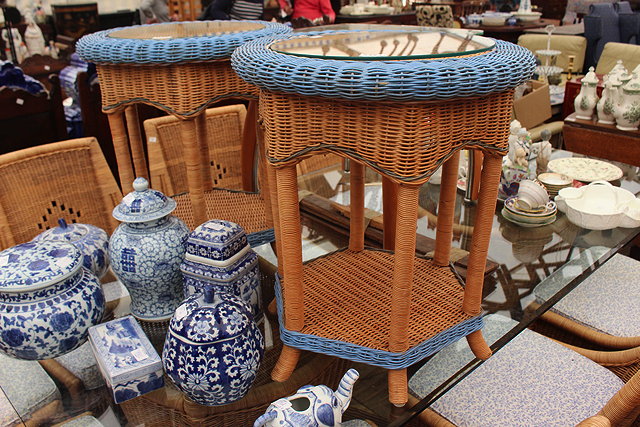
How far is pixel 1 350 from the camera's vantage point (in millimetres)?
963

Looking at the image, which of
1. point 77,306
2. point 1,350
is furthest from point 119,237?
point 1,350

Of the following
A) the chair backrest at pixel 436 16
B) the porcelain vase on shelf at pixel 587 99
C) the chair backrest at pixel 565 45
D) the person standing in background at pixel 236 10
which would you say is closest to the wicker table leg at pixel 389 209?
the porcelain vase on shelf at pixel 587 99

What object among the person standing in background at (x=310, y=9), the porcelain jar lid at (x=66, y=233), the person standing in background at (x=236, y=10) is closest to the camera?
the porcelain jar lid at (x=66, y=233)

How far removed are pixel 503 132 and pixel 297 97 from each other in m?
Result: 0.33

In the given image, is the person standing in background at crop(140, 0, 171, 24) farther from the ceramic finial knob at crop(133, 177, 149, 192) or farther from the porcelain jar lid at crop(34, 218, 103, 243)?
the ceramic finial knob at crop(133, 177, 149, 192)

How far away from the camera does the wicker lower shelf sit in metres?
0.96

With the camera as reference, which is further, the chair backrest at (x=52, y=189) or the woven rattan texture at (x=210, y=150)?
the woven rattan texture at (x=210, y=150)

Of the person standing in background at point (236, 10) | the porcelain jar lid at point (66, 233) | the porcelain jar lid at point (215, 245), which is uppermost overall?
the person standing in background at point (236, 10)

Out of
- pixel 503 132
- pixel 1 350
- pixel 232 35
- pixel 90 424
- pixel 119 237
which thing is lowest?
pixel 90 424

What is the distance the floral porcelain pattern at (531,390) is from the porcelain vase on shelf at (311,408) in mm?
440

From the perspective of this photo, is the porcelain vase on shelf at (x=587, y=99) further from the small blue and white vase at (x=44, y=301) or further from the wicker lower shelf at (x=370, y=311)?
the small blue and white vase at (x=44, y=301)

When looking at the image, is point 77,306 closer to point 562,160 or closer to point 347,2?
point 562,160

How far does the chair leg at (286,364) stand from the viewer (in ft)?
3.31

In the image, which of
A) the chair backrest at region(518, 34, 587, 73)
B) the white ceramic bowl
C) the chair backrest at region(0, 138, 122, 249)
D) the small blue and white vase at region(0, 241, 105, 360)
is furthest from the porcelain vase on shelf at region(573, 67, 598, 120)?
the small blue and white vase at region(0, 241, 105, 360)
